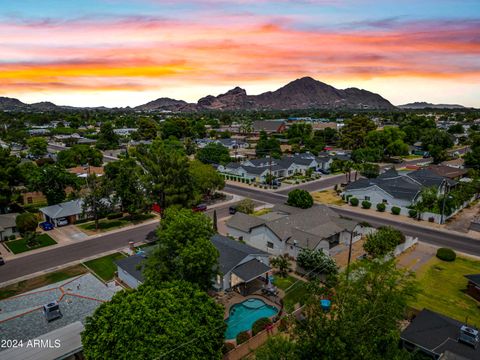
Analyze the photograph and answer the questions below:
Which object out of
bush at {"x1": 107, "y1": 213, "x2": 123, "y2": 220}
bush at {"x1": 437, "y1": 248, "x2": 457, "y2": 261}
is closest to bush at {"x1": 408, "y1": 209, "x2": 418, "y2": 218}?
bush at {"x1": 437, "y1": 248, "x2": 457, "y2": 261}

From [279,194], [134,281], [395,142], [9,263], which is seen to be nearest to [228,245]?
[134,281]

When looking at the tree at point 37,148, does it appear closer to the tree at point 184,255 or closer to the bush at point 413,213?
the tree at point 184,255

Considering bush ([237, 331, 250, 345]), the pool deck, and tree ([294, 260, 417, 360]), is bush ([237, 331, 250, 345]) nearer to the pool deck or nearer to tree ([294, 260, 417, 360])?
the pool deck

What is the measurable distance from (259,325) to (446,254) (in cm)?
2884

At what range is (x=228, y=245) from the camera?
130 feet

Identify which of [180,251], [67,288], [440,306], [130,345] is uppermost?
[180,251]

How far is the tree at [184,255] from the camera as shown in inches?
1078

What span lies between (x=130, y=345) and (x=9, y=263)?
32.7 metres

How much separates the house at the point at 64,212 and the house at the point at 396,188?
52028mm

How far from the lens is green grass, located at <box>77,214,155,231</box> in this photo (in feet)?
180

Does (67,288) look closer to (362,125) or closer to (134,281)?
(134,281)

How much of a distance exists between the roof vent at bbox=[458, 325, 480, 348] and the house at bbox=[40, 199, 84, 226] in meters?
54.5

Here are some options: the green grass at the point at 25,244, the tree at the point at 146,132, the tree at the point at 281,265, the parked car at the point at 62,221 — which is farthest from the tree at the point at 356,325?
the tree at the point at 146,132

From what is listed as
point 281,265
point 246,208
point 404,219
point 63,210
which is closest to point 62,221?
point 63,210
